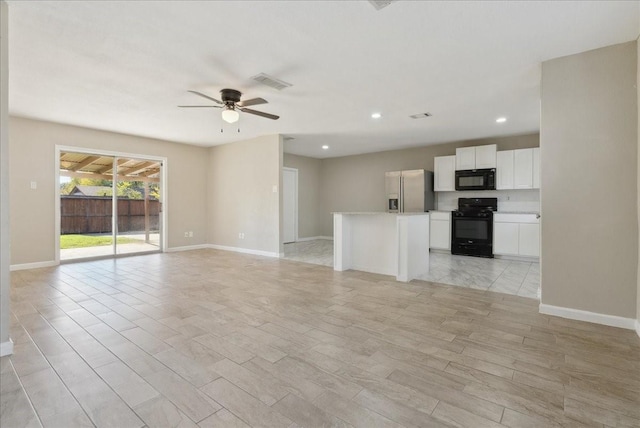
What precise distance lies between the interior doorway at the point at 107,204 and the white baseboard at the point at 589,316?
709cm

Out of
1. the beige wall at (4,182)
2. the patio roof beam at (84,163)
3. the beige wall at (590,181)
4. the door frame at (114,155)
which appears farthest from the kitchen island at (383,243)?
the patio roof beam at (84,163)

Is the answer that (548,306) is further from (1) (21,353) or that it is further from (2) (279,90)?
(1) (21,353)

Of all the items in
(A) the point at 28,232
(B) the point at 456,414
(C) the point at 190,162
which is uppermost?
(C) the point at 190,162

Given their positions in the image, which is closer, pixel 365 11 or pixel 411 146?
pixel 365 11

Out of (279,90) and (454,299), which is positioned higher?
(279,90)

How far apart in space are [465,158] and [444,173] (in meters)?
0.54

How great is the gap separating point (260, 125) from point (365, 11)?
3582 mm

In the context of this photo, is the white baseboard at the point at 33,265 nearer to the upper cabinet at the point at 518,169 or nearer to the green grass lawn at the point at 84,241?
the green grass lawn at the point at 84,241

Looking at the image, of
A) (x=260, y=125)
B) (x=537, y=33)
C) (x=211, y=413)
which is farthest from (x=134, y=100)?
(x=537, y=33)

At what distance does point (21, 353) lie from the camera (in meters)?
2.17

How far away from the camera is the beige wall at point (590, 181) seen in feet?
8.72

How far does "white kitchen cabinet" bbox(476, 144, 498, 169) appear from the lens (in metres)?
6.16

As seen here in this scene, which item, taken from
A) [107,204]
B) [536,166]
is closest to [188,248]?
[107,204]

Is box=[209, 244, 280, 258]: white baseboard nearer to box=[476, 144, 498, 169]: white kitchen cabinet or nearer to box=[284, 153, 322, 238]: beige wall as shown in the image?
box=[284, 153, 322, 238]: beige wall
